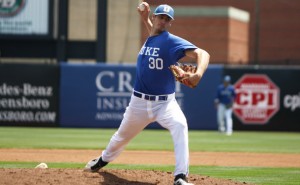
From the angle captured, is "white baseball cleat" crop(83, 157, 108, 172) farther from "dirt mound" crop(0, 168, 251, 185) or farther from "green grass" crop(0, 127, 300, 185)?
"green grass" crop(0, 127, 300, 185)

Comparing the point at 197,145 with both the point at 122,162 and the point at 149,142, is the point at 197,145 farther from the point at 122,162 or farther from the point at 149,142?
the point at 122,162

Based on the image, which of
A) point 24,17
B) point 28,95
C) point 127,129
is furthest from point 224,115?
point 127,129

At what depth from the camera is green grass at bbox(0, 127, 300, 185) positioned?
9.56m

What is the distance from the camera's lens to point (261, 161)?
12016 millimetres

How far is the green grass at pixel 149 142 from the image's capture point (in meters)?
14.6

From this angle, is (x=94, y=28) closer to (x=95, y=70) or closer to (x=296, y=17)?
(x=95, y=70)

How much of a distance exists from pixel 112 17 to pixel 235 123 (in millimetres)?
7093

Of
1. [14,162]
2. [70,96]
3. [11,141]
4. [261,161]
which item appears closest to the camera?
[14,162]

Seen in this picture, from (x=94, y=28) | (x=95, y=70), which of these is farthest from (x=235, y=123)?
(x=94, y=28)

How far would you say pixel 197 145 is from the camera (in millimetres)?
15656

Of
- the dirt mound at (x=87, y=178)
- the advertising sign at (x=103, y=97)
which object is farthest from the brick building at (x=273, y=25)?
the dirt mound at (x=87, y=178)

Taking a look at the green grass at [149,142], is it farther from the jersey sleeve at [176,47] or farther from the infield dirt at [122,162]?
the jersey sleeve at [176,47]

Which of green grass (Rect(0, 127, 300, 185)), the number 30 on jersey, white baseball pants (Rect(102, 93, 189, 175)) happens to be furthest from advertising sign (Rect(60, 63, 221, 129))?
the number 30 on jersey

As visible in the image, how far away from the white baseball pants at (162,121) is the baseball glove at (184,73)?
0.46 meters
